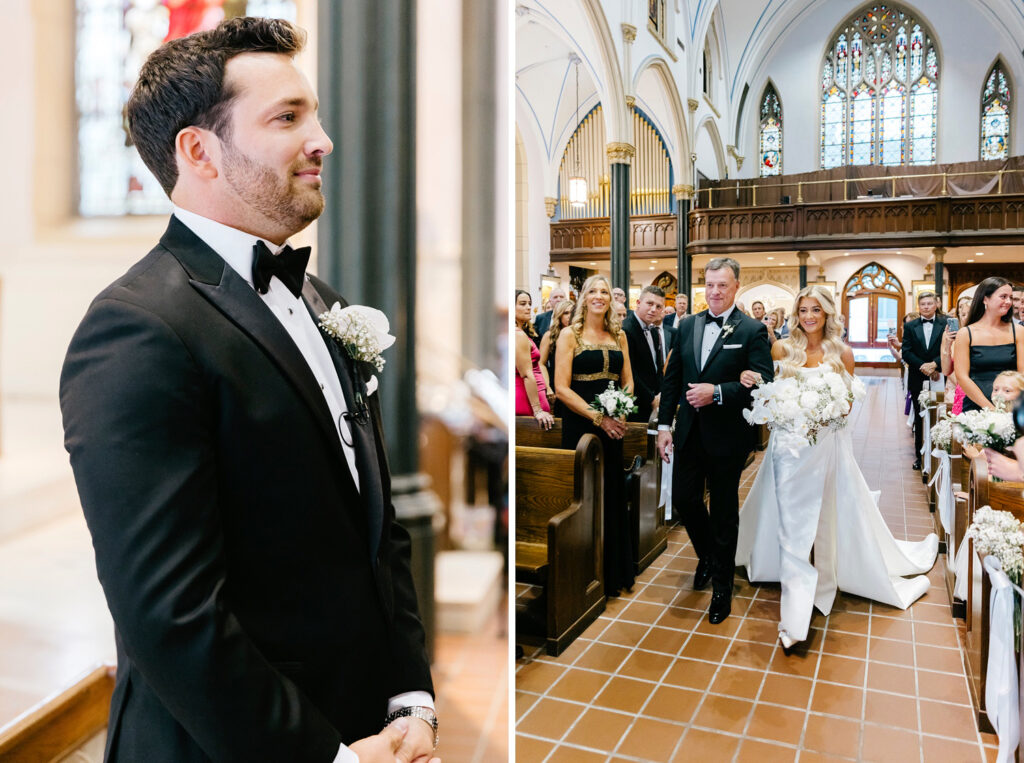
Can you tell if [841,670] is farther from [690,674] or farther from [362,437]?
[362,437]

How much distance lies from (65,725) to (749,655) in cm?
306

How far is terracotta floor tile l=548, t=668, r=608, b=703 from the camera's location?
3244 mm

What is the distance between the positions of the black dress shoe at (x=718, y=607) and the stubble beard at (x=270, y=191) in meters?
3.49

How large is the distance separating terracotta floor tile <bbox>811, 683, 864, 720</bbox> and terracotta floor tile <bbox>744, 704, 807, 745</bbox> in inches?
4.5

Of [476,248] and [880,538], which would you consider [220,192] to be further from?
[880,538]

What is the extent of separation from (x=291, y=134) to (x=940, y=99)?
80.6ft

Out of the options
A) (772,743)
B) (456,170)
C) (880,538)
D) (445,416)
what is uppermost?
(456,170)

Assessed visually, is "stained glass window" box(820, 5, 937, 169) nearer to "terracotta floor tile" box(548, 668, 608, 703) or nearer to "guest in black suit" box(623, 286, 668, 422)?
"guest in black suit" box(623, 286, 668, 422)

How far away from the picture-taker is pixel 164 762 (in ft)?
3.25

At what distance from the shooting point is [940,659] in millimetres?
3562

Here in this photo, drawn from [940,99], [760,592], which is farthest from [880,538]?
[940,99]

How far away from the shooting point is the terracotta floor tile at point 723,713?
3.01m

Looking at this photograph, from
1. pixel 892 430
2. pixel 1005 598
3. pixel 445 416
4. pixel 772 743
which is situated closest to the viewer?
pixel 445 416

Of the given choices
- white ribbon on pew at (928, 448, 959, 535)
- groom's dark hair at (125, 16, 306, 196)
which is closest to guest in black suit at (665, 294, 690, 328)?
white ribbon on pew at (928, 448, 959, 535)
